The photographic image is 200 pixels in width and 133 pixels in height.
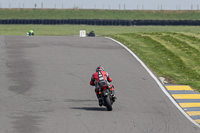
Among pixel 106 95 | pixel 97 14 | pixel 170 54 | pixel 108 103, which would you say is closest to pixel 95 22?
pixel 97 14

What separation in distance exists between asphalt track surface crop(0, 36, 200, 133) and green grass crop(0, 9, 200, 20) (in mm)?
68185

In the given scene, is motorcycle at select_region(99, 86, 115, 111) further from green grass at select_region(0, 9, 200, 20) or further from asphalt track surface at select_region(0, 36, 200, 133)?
green grass at select_region(0, 9, 200, 20)

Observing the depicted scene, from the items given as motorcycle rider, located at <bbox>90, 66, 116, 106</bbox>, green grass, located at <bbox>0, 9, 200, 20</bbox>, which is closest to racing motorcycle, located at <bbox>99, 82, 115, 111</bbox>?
motorcycle rider, located at <bbox>90, 66, 116, 106</bbox>

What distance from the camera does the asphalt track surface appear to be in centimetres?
1334

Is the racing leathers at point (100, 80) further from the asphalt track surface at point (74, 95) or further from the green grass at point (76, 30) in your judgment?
the green grass at point (76, 30)

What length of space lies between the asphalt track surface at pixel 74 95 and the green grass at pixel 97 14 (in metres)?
68.2

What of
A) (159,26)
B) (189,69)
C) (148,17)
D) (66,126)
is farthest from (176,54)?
(148,17)

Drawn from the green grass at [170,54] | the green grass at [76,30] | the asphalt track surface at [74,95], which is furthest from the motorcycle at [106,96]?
the green grass at [76,30]

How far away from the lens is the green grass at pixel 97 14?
97481 millimetres

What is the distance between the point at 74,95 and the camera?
1800 cm

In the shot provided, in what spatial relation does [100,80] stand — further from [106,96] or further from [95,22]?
[95,22]

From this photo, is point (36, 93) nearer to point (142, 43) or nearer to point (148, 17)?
point (142, 43)

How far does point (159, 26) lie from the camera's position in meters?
72.5

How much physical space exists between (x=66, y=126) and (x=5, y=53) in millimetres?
15429
